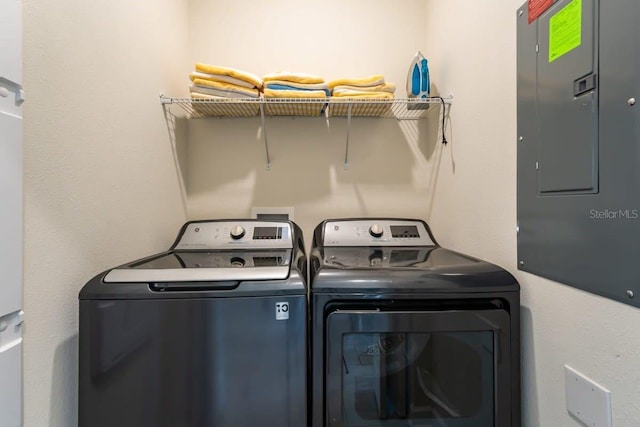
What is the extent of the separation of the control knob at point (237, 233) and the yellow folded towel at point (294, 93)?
1.93 ft

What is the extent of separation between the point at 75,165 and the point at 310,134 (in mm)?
1042

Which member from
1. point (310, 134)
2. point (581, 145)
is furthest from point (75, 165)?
point (581, 145)

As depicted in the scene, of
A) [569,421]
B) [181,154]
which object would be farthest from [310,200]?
[569,421]

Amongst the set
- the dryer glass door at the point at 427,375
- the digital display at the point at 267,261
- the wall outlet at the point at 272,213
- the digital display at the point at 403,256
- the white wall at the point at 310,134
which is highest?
the white wall at the point at 310,134

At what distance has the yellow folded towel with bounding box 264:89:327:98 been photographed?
52.3 inches

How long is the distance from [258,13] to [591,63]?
1.54 metres

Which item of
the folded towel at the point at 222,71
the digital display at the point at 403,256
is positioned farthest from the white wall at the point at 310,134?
the digital display at the point at 403,256

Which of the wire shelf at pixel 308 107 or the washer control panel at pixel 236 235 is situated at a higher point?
the wire shelf at pixel 308 107

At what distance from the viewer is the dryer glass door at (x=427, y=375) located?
840mm

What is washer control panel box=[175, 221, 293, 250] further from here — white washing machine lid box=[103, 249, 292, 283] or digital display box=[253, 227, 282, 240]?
white washing machine lid box=[103, 249, 292, 283]

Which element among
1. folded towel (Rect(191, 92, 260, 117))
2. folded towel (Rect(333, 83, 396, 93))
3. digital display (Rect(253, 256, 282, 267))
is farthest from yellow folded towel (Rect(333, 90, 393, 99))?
digital display (Rect(253, 256, 282, 267))

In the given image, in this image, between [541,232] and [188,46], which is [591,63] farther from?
[188,46]

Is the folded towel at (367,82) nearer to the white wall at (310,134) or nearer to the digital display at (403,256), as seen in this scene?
the white wall at (310,134)

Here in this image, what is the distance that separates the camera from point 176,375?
802 mm
